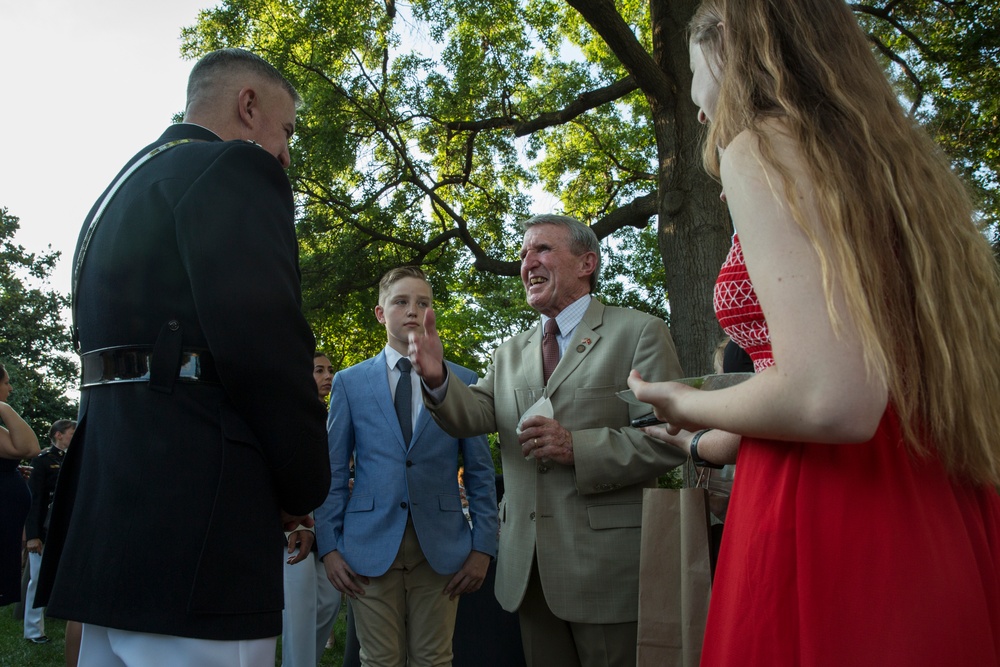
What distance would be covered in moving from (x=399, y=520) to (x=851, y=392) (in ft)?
10.3

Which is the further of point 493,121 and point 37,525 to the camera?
point 493,121

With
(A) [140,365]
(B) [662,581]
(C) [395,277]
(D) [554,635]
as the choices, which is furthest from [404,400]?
(A) [140,365]

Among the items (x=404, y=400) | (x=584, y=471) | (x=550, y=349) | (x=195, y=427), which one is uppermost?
(x=550, y=349)

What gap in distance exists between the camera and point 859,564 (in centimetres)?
143

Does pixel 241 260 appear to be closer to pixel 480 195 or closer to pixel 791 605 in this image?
pixel 791 605

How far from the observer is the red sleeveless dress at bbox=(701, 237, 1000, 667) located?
4.60ft

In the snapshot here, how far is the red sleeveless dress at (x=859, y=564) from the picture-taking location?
4.60 ft

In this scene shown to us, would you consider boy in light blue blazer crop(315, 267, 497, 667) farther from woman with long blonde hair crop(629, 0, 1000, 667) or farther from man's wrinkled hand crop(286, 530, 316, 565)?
woman with long blonde hair crop(629, 0, 1000, 667)

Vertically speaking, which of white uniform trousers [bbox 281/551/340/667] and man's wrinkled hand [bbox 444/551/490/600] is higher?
man's wrinkled hand [bbox 444/551/490/600]

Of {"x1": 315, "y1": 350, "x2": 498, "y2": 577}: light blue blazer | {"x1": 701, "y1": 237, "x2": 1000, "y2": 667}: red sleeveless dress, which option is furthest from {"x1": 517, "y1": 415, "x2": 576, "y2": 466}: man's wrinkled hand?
{"x1": 701, "y1": 237, "x2": 1000, "y2": 667}: red sleeveless dress

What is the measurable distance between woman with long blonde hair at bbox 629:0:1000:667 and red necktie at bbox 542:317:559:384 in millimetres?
2116

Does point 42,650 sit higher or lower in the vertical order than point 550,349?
lower

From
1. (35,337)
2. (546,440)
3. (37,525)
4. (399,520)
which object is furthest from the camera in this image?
(35,337)

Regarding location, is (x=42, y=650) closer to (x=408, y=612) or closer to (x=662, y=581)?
(x=408, y=612)
